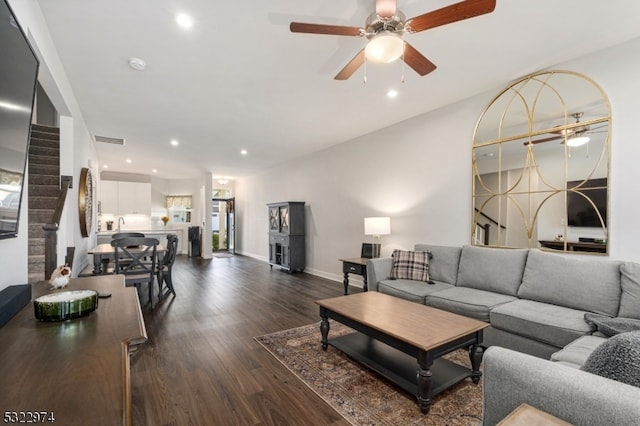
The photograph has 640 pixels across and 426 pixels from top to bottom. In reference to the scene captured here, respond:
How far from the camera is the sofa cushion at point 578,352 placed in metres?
1.65

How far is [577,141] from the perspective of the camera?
9.50ft

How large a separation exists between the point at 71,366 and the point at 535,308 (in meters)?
3.07

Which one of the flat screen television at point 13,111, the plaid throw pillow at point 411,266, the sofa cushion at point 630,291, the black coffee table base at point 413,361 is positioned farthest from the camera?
the plaid throw pillow at point 411,266

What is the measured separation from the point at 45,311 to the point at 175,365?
155 cm

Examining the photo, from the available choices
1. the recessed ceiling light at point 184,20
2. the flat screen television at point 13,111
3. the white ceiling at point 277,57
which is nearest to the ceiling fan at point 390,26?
the white ceiling at point 277,57

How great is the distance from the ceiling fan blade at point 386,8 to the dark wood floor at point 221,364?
8.55 ft

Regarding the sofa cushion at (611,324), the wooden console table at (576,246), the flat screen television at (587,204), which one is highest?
the flat screen television at (587,204)

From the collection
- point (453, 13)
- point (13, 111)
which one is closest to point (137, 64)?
point (13, 111)

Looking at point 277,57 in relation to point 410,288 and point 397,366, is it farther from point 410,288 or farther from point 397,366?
point 397,366

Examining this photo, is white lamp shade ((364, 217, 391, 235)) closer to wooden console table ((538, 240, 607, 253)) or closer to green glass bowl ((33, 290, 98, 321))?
wooden console table ((538, 240, 607, 253))

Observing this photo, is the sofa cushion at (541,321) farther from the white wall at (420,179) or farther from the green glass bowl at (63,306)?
the green glass bowl at (63,306)

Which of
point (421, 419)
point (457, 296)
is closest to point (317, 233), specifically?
point (457, 296)

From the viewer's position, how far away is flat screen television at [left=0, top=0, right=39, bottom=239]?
1.21 m

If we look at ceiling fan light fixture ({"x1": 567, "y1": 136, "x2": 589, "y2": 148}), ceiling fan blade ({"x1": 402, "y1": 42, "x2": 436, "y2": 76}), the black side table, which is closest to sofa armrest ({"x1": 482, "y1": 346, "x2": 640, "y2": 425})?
ceiling fan blade ({"x1": 402, "y1": 42, "x2": 436, "y2": 76})
